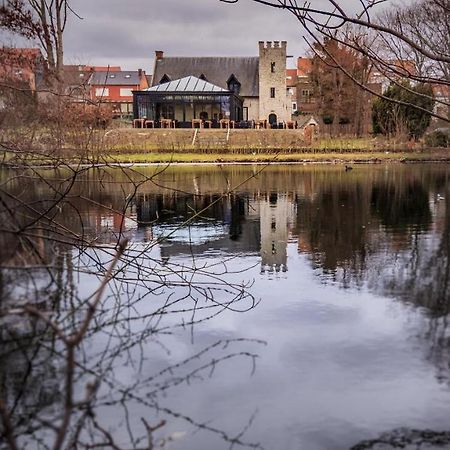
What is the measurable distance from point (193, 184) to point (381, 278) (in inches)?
480

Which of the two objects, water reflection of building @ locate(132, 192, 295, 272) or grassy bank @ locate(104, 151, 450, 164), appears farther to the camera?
grassy bank @ locate(104, 151, 450, 164)

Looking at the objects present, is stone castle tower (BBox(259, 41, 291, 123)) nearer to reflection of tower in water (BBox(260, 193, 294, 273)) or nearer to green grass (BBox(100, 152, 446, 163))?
green grass (BBox(100, 152, 446, 163))

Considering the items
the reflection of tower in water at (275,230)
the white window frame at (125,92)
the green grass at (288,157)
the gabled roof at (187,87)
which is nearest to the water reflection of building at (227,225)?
the reflection of tower in water at (275,230)

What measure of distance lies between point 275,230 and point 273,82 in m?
36.8

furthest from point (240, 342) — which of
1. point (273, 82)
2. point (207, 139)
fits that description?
point (273, 82)

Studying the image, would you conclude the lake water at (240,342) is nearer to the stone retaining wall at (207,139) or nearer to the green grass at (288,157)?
the green grass at (288,157)

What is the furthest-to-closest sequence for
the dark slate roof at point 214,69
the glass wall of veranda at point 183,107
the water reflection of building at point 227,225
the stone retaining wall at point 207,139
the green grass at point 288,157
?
1. the dark slate roof at point 214,69
2. the glass wall of veranda at point 183,107
3. the stone retaining wall at point 207,139
4. the green grass at point 288,157
5. the water reflection of building at point 227,225

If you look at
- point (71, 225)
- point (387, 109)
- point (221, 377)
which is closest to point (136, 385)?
point (221, 377)

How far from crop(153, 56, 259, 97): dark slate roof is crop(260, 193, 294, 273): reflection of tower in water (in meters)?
32.1

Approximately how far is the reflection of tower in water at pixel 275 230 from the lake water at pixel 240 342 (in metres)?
0.07

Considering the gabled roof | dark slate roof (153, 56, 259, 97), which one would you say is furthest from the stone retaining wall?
dark slate roof (153, 56, 259, 97)

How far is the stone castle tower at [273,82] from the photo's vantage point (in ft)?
150

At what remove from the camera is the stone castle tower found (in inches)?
Result: 1799

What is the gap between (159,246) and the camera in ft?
29.9
